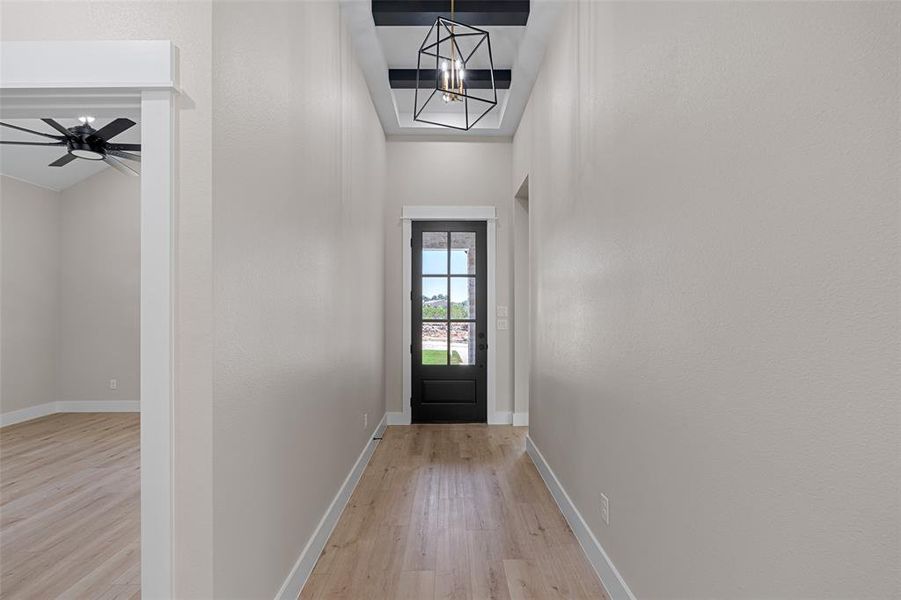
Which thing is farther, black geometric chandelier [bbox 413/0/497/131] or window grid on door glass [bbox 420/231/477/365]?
window grid on door glass [bbox 420/231/477/365]

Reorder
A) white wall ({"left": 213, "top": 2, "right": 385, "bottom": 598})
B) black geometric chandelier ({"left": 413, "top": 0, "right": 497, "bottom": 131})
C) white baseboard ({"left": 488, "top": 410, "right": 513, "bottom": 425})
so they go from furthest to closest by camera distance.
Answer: white baseboard ({"left": 488, "top": 410, "right": 513, "bottom": 425}) → black geometric chandelier ({"left": 413, "top": 0, "right": 497, "bottom": 131}) → white wall ({"left": 213, "top": 2, "right": 385, "bottom": 598})

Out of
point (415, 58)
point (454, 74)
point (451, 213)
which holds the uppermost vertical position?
point (415, 58)

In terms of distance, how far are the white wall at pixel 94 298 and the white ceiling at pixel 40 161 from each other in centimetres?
18

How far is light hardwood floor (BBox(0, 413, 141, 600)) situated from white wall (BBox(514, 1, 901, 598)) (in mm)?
2321

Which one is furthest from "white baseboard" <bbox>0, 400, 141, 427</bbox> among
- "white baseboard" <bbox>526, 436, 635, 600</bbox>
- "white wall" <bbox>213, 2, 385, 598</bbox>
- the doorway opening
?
the doorway opening

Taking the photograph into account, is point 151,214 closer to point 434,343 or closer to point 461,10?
point 461,10

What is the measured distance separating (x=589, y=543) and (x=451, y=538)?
73 centimetres

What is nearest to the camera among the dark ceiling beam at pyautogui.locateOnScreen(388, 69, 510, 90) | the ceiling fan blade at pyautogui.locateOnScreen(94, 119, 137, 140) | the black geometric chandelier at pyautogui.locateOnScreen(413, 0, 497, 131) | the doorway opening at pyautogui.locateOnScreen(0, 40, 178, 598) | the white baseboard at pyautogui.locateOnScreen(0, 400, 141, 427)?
the doorway opening at pyautogui.locateOnScreen(0, 40, 178, 598)

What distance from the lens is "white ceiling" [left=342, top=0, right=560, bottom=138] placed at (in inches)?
130

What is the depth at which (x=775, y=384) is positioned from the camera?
1097 mm

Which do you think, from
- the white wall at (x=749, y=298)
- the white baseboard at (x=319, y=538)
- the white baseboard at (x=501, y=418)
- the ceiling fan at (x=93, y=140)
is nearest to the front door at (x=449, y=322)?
the white baseboard at (x=501, y=418)

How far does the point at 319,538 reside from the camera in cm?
252

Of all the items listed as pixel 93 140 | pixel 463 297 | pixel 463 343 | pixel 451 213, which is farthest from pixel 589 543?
pixel 93 140

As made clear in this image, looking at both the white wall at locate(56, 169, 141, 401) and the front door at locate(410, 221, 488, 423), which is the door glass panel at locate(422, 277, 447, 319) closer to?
the front door at locate(410, 221, 488, 423)
